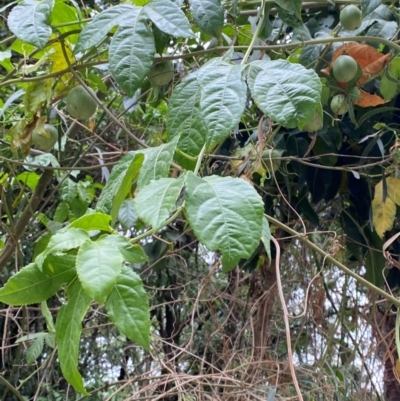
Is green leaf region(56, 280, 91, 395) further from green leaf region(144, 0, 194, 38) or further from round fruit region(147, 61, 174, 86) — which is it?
round fruit region(147, 61, 174, 86)

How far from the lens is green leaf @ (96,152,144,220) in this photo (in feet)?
1.32

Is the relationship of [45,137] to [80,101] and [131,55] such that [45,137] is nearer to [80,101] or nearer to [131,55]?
[80,101]

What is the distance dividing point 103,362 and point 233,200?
86.7 inches

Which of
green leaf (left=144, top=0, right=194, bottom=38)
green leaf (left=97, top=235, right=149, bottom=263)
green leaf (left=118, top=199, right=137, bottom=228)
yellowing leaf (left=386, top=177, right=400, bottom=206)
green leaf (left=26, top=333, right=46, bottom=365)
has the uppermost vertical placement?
green leaf (left=144, top=0, right=194, bottom=38)

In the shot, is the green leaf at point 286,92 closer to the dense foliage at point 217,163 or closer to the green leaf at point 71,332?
the dense foliage at point 217,163

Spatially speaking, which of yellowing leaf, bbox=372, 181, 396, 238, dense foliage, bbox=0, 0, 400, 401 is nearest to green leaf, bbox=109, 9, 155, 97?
dense foliage, bbox=0, 0, 400, 401

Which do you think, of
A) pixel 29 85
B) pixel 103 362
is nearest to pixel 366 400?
pixel 29 85

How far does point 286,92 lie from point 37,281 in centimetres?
24

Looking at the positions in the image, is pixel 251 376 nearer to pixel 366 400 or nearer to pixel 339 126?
pixel 366 400

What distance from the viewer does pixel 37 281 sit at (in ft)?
1.18

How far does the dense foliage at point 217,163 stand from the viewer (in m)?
0.34

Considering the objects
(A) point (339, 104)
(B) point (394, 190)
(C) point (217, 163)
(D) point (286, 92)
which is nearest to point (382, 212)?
(B) point (394, 190)

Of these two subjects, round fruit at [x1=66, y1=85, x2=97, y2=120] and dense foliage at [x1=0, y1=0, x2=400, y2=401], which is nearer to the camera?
dense foliage at [x1=0, y1=0, x2=400, y2=401]

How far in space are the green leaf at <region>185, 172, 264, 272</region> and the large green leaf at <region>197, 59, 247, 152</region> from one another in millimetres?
62
